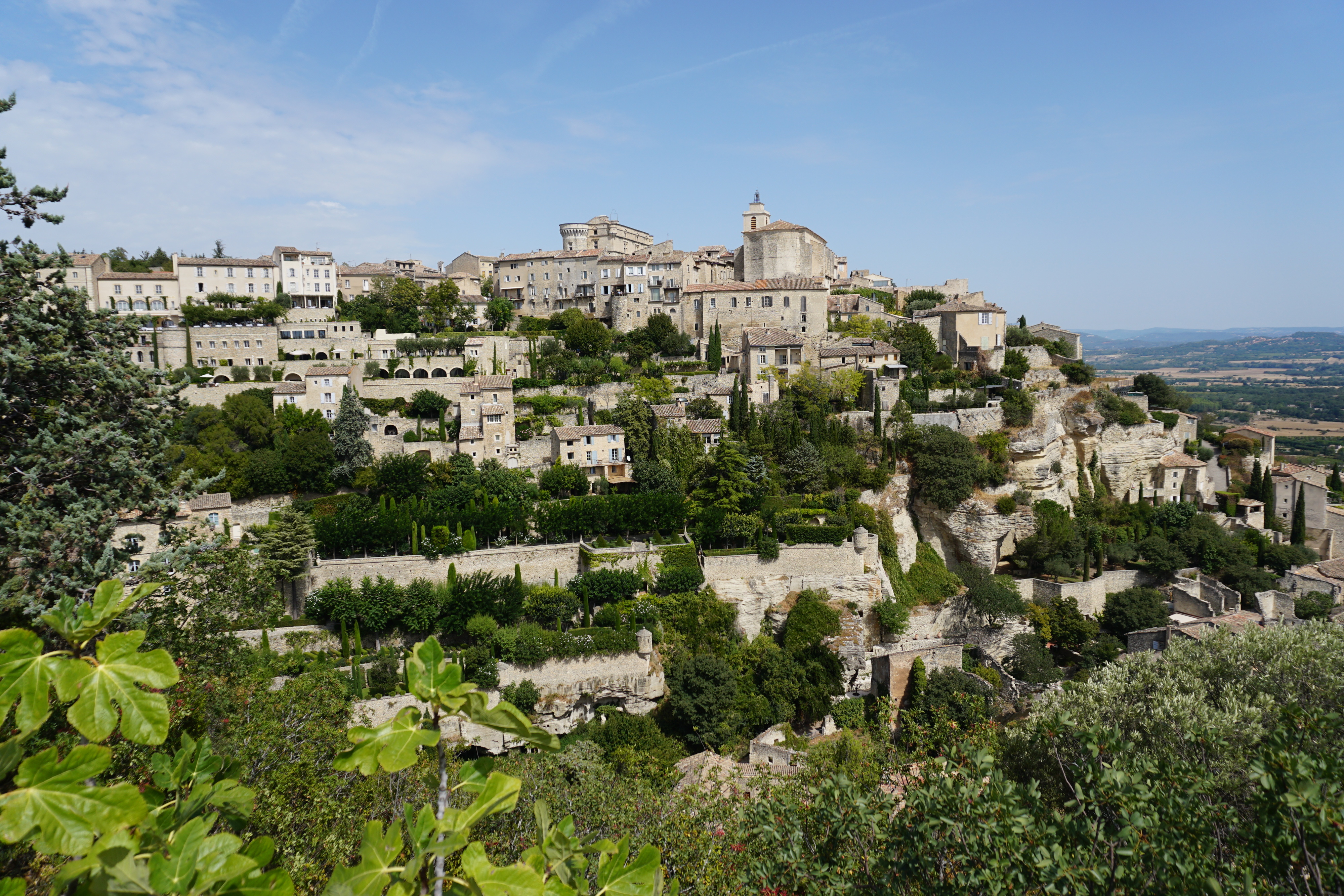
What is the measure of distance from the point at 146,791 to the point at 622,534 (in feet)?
85.3

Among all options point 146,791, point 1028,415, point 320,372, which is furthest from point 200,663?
point 1028,415

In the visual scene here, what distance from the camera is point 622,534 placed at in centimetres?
2927

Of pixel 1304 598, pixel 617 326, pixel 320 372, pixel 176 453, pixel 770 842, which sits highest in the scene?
pixel 617 326

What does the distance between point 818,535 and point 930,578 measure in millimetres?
7179

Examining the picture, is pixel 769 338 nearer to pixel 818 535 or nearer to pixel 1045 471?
pixel 1045 471

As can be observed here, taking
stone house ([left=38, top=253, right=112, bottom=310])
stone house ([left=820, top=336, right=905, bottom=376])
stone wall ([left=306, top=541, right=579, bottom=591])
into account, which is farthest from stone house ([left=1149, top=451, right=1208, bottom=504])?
stone house ([left=38, top=253, right=112, bottom=310])

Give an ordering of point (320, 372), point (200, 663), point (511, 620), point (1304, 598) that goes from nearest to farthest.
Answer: point (200, 663) → point (511, 620) → point (1304, 598) → point (320, 372)

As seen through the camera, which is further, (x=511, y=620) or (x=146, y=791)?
(x=511, y=620)

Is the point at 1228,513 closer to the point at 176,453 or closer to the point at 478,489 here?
the point at 478,489

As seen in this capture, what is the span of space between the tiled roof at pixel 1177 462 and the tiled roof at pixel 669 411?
2609 centimetres

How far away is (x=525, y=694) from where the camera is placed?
2327cm

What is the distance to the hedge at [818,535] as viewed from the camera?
28766 millimetres

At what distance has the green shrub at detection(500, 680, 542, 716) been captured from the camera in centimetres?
2302

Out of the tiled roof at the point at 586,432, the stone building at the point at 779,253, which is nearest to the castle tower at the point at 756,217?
the stone building at the point at 779,253
